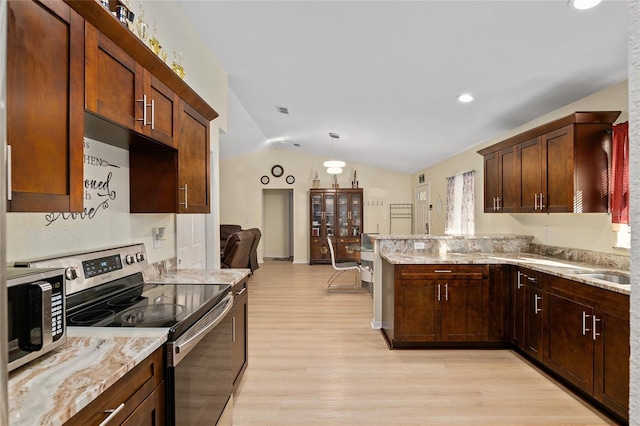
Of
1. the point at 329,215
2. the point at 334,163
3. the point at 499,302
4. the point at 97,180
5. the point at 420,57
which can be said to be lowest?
the point at 499,302

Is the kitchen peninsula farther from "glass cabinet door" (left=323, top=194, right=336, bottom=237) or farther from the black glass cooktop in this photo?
"glass cabinet door" (left=323, top=194, right=336, bottom=237)

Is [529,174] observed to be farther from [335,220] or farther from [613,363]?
[335,220]

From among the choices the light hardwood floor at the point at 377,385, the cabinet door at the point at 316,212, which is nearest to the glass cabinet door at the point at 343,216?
the cabinet door at the point at 316,212

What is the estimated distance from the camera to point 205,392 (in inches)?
64.5

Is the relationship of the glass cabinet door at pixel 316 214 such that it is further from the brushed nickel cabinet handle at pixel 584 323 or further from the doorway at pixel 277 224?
the brushed nickel cabinet handle at pixel 584 323

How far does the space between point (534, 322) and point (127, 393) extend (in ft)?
10.0

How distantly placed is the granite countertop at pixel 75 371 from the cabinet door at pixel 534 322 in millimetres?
2866

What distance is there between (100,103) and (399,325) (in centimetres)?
292

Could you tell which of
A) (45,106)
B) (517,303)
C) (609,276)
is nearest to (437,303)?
(517,303)

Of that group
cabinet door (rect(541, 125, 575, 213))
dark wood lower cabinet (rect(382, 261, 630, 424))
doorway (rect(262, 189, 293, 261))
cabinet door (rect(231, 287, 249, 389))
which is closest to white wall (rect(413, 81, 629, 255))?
cabinet door (rect(541, 125, 575, 213))

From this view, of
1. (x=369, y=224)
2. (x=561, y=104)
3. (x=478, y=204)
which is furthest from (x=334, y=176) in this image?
(x=561, y=104)

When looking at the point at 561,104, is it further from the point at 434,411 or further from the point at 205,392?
the point at 205,392

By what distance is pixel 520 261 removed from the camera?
125 inches

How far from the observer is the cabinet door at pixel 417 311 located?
329cm
